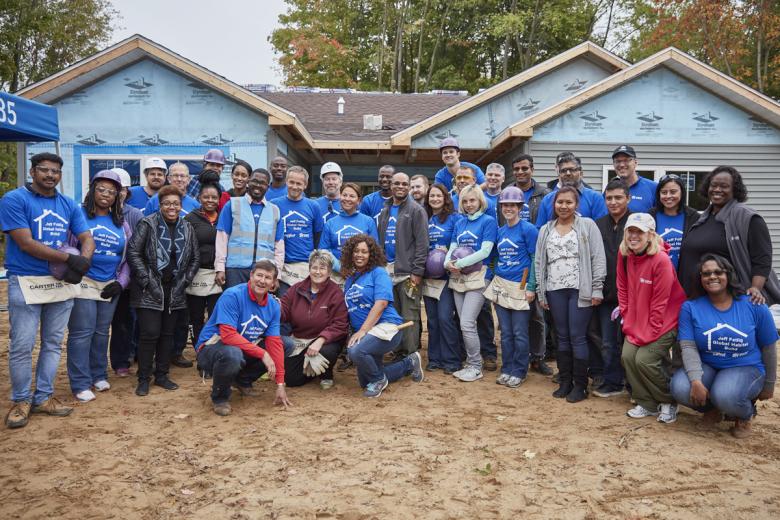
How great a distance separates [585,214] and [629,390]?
1593 mm

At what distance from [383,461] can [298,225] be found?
2.81m

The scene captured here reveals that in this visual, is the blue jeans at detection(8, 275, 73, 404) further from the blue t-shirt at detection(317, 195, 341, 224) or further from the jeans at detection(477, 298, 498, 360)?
the jeans at detection(477, 298, 498, 360)

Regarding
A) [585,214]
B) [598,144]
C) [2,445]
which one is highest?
[598,144]

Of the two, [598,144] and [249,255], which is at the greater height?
[598,144]

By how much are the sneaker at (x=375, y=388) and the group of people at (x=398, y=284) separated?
0.06 feet

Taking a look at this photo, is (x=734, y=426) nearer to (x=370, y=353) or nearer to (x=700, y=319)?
(x=700, y=319)

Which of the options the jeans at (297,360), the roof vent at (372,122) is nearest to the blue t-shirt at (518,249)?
the jeans at (297,360)

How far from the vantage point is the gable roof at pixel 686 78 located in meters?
10.4

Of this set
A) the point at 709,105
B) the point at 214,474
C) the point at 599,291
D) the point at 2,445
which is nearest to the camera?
the point at 214,474

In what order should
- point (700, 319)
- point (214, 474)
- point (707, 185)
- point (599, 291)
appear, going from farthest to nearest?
point (599, 291)
point (707, 185)
point (700, 319)
point (214, 474)

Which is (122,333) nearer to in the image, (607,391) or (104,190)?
(104,190)

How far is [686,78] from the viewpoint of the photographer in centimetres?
1084

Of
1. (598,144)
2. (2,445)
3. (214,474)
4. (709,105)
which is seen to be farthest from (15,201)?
(709,105)

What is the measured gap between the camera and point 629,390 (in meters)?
5.08
